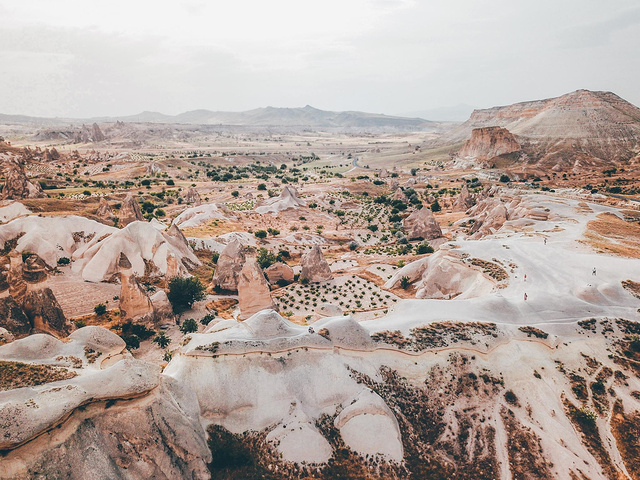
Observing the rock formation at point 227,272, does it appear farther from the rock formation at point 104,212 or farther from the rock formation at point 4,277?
the rock formation at point 104,212

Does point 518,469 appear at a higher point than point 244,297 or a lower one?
lower

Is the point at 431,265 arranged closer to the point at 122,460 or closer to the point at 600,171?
the point at 122,460

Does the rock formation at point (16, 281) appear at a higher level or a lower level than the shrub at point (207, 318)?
higher

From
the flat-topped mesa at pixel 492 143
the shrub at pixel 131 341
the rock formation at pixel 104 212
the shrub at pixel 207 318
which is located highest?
the flat-topped mesa at pixel 492 143

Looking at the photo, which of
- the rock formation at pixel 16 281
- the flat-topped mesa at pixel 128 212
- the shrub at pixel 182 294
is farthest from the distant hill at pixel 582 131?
the rock formation at pixel 16 281

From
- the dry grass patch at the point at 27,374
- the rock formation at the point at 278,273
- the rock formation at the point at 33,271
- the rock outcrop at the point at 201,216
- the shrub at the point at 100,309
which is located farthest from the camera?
the rock outcrop at the point at 201,216

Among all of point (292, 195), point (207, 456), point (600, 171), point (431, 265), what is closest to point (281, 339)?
point (207, 456)

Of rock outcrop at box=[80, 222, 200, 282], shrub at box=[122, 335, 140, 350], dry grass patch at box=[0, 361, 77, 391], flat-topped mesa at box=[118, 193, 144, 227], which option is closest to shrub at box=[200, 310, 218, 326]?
shrub at box=[122, 335, 140, 350]
